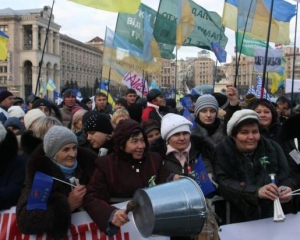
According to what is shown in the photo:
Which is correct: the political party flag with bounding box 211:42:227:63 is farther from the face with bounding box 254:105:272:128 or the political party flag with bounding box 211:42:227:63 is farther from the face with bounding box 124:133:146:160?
the face with bounding box 124:133:146:160

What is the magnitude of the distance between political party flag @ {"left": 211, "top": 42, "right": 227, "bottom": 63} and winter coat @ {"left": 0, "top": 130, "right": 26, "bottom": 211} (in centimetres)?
797

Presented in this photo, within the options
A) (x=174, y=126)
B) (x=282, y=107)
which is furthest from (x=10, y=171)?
(x=282, y=107)

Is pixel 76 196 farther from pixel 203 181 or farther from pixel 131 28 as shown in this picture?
pixel 131 28

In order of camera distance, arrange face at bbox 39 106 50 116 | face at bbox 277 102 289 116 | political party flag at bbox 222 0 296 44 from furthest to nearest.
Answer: political party flag at bbox 222 0 296 44, face at bbox 277 102 289 116, face at bbox 39 106 50 116

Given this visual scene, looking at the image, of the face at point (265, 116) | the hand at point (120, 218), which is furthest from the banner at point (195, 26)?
the hand at point (120, 218)

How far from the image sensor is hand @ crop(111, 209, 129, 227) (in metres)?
2.36

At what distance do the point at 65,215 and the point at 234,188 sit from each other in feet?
3.58

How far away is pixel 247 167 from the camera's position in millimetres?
3012

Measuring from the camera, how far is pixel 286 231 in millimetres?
2939

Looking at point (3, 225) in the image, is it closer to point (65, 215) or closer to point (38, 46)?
point (65, 215)

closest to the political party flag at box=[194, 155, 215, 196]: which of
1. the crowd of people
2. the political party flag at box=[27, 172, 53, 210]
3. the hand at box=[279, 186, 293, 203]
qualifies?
the crowd of people

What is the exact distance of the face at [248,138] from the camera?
304 centimetres

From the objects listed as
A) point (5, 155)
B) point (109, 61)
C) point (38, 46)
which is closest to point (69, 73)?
point (38, 46)

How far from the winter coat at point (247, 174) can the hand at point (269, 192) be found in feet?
0.40
